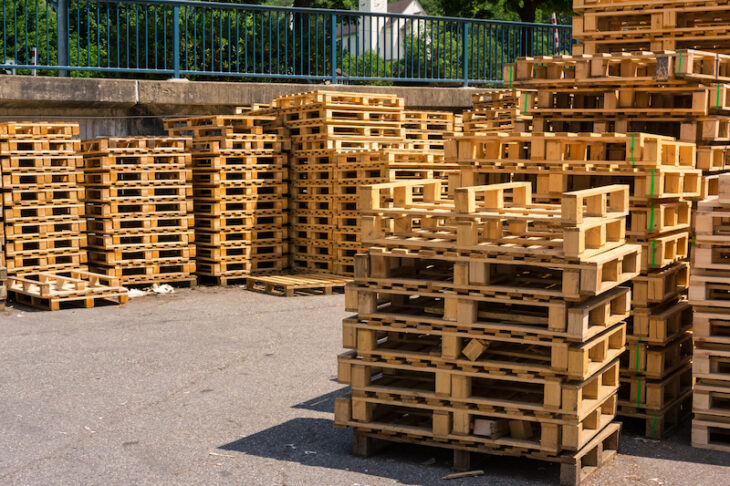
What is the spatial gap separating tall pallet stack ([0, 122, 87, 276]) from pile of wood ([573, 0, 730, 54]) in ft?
27.1

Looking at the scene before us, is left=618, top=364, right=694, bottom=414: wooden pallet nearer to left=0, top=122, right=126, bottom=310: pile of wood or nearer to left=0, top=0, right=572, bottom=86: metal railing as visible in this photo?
left=0, top=122, right=126, bottom=310: pile of wood

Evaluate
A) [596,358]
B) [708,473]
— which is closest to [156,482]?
[596,358]

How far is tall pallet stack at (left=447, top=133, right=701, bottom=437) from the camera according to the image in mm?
8000

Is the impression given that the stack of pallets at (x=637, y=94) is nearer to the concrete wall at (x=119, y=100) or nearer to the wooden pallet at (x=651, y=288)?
the wooden pallet at (x=651, y=288)

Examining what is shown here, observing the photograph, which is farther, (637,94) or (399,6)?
(399,6)

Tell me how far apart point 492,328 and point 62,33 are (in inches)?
566

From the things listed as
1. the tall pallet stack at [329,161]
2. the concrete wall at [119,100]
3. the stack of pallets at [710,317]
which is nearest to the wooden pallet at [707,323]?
the stack of pallets at [710,317]

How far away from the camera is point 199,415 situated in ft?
27.7

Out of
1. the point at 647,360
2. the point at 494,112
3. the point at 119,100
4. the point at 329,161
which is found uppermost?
the point at 119,100

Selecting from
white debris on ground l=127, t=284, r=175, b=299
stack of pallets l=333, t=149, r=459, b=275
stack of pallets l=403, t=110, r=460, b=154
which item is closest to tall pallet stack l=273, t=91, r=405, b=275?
stack of pallets l=333, t=149, r=459, b=275

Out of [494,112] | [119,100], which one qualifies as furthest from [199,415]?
[494,112]

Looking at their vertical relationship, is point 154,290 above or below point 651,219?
below

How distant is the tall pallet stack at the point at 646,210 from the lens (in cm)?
800

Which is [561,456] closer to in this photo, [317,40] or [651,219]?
[651,219]
